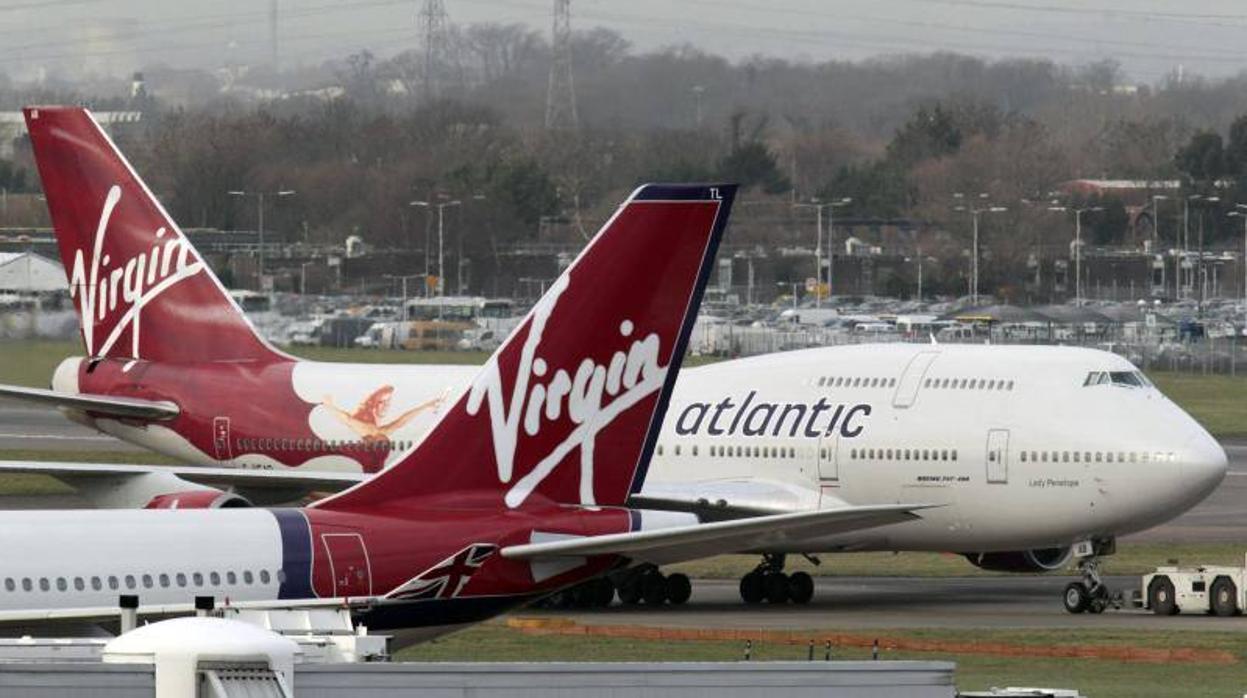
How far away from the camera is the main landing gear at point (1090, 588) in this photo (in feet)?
129

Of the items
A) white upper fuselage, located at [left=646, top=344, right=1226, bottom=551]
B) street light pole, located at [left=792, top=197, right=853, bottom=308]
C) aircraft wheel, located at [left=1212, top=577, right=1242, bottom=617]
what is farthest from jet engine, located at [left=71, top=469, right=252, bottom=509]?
street light pole, located at [left=792, top=197, right=853, bottom=308]

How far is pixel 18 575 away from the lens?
77.7ft

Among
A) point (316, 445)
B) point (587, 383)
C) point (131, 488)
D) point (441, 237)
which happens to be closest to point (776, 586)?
point (316, 445)

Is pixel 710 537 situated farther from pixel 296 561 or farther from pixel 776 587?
pixel 776 587

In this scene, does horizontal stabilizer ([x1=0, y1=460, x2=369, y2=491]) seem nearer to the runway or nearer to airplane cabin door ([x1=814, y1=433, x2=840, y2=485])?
the runway

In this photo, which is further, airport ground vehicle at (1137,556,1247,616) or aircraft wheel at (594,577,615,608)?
aircraft wheel at (594,577,615,608)

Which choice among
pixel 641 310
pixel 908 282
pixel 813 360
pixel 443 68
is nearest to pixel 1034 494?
pixel 813 360

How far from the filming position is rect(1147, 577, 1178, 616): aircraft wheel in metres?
39.2

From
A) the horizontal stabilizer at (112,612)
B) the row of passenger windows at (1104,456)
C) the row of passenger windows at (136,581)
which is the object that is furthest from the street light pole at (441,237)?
the horizontal stabilizer at (112,612)

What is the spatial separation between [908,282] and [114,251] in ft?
337

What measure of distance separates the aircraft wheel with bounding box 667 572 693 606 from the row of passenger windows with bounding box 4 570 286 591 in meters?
16.1

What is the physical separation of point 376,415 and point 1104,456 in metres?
11.5

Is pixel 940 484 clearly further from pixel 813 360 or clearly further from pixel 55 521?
pixel 55 521

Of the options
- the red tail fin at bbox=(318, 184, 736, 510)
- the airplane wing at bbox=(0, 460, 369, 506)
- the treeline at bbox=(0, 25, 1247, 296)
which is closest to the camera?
the red tail fin at bbox=(318, 184, 736, 510)
